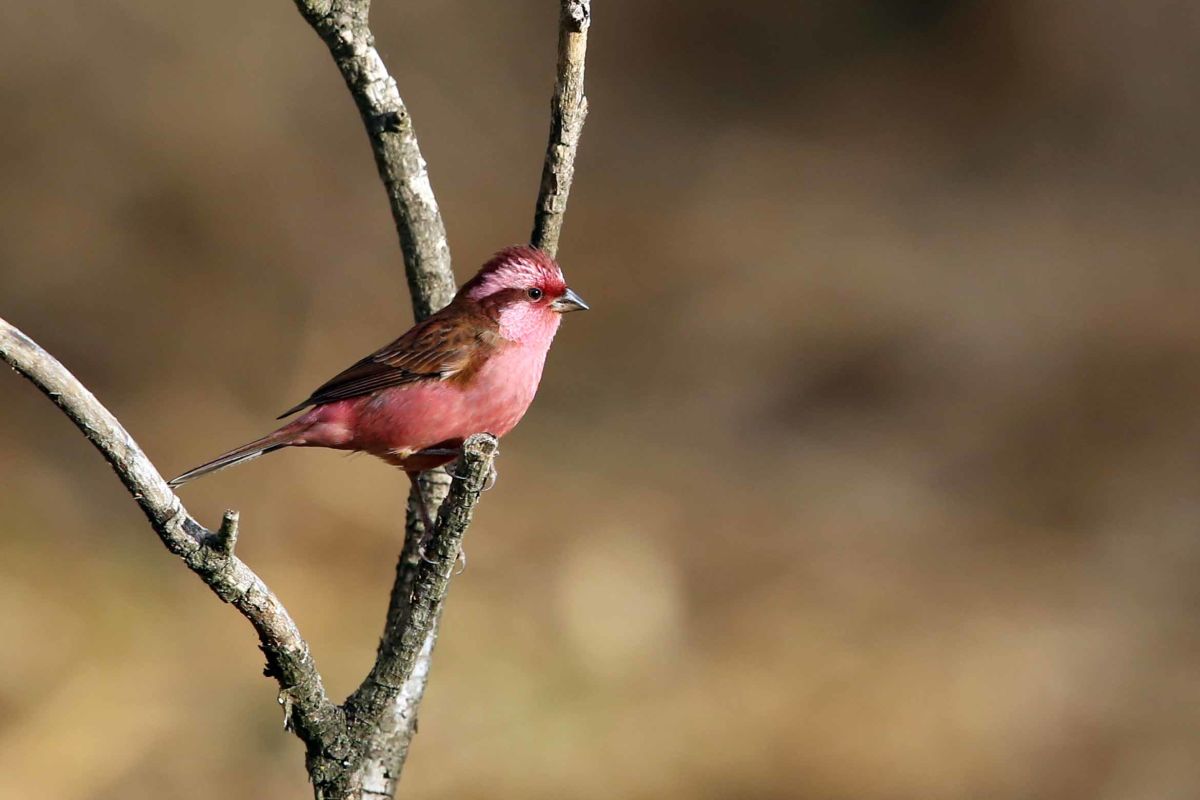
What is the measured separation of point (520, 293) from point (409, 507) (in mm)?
767

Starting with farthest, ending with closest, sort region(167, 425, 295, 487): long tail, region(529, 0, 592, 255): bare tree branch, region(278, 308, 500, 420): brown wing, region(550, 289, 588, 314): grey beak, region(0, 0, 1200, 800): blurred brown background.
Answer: region(0, 0, 1200, 800): blurred brown background → region(550, 289, 588, 314): grey beak → region(278, 308, 500, 420): brown wing → region(167, 425, 295, 487): long tail → region(529, 0, 592, 255): bare tree branch

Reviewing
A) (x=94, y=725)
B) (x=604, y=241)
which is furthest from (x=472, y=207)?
(x=94, y=725)

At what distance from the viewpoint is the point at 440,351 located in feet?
14.1

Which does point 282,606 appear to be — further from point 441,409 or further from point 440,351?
point 440,351

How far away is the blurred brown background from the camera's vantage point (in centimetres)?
760

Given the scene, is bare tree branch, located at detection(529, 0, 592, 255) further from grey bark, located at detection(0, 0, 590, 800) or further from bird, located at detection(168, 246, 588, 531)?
Answer: bird, located at detection(168, 246, 588, 531)

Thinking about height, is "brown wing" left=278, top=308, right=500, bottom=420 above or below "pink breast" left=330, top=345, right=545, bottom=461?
above

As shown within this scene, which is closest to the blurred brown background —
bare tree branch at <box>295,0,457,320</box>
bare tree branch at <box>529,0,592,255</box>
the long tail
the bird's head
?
the long tail

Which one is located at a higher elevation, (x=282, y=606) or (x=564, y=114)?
(x=564, y=114)

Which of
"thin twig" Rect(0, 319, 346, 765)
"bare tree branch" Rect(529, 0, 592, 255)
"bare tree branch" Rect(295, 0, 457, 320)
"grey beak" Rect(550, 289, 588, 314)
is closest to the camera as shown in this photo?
"thin twig" Rect(0, 319, 346, 765)

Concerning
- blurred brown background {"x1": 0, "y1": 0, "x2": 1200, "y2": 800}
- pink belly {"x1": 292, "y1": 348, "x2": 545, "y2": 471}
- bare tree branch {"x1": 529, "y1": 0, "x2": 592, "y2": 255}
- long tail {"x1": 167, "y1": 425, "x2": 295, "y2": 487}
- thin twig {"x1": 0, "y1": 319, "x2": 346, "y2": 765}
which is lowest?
thin twig {"x1": 0, "y1": 319, "x2": 346, "y2": 765}

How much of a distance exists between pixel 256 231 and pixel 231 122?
0.80m

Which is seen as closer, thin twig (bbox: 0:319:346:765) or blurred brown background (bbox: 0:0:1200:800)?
thin twig (bbox: 0:319:346:765)

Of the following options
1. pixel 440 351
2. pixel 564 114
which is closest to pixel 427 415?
pixel 440 351
